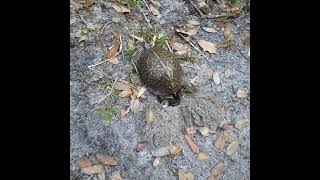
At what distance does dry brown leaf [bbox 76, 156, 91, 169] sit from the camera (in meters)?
2.85

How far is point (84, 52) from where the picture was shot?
332 centimetres

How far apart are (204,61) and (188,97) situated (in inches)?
16.7

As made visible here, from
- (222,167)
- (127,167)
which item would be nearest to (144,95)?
(127,167)

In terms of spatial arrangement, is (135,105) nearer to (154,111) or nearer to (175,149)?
(154,111)

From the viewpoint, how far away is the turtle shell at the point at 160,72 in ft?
10.3

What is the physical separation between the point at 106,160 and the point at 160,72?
2.59ft

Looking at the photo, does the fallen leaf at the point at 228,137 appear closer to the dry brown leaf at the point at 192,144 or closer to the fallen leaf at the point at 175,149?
the dry brown leaf at the point at 192,144

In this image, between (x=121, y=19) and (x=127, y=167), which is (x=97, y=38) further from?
(x=127, y=167)

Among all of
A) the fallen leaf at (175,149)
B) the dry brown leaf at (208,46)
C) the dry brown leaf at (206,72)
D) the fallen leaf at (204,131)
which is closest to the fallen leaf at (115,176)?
the fallen leaf at (175,149)

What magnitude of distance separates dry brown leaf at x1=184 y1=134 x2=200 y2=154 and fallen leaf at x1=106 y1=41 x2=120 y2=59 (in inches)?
35.5

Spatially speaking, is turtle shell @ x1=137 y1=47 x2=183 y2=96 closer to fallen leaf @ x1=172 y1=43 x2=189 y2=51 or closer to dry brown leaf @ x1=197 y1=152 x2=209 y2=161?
fallen leaf @ x1=172 y1=43 x2=189 y2=51

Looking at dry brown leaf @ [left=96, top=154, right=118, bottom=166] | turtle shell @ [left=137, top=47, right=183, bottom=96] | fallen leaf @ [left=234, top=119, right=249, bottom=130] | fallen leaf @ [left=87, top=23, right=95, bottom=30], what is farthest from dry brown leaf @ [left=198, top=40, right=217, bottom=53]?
dry brown leaf @ [left=96, top=154, right=118, bottom=166]

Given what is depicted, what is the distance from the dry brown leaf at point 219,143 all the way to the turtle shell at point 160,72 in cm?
49
